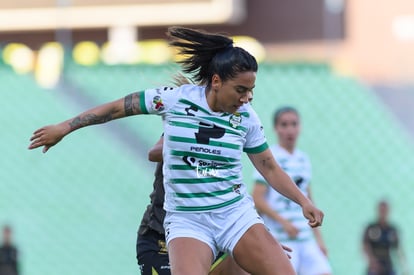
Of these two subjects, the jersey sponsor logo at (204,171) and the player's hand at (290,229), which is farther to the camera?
the player's hand at (290,229)

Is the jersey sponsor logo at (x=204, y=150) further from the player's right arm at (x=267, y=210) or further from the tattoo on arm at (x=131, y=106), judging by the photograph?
the player's right arm at (x=267, y=210)

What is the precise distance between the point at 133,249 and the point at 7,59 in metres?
2.74

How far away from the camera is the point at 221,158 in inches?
232

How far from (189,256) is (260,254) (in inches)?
16.2

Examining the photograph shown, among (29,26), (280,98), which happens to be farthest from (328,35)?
(280,98)

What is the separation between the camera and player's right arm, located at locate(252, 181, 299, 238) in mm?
8539

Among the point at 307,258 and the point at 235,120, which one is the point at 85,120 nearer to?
the point at 235,120

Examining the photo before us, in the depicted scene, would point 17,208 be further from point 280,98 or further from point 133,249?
point 280,98

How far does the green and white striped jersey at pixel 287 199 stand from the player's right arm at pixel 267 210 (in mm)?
67

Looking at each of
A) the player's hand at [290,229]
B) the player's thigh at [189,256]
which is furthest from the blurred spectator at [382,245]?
the player's thigh at [189,256]

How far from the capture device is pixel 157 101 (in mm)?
5930

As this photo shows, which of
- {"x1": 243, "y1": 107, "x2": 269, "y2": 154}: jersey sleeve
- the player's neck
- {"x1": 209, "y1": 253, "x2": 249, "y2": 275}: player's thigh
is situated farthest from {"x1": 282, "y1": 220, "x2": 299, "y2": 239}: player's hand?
{"x1": 243, "y1": 107, "x2": 269, "y2": 154}: jersey sleeve

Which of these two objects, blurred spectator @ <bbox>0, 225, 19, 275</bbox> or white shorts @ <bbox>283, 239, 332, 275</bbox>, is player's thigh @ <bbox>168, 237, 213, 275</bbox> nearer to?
white shorts @ <bbox>283, 239, 332, 275</bbox>

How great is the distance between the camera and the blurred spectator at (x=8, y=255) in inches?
446
